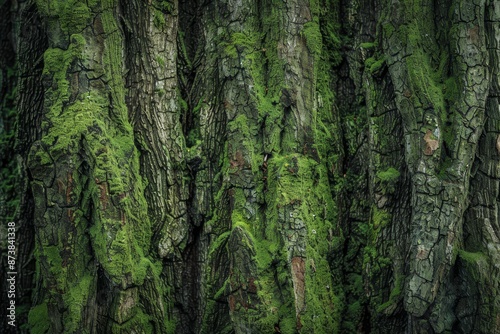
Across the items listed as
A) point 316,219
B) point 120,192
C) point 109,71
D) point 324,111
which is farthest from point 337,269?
point 109,71

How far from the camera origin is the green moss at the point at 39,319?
319cm

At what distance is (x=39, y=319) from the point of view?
3.22 metres

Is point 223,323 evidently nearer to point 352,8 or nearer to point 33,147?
point 33,147

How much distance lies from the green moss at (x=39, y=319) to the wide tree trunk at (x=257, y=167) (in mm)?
11

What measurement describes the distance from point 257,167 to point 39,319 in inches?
68.8

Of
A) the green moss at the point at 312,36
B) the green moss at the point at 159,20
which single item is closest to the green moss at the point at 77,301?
the green moss at the point at 159,20

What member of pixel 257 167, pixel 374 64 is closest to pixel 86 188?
pixel 257 167

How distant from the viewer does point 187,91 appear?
343 cm

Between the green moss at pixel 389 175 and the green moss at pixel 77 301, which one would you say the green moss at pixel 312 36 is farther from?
the green moss at pixel 77 301

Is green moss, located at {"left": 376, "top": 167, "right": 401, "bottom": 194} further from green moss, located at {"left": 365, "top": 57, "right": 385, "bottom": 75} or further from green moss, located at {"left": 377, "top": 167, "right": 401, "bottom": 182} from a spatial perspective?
green moss, located at {"left": 365, "top": 57, "right": 385, "bottom": 75}

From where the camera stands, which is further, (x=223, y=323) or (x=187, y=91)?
(x=187, y=91)

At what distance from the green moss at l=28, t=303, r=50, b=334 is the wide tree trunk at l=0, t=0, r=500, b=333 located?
11mm

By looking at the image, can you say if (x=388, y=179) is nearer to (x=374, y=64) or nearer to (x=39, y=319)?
(x=374, y=64)

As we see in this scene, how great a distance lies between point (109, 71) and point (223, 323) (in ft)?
5.94
